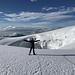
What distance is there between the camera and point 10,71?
25.1 ft

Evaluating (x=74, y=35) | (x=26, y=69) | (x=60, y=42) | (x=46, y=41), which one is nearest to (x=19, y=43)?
(x=46, y=41)

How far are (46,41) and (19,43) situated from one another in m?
7.92

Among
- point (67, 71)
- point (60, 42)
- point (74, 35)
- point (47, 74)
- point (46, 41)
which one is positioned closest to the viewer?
point (47, 74)

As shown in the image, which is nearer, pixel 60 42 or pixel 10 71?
pixel 10 71

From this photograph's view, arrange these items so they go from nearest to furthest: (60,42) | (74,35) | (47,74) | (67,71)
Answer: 1. (47,74)
2. (67,71)
3. (74,35)
4. (60,42)

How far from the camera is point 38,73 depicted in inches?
291

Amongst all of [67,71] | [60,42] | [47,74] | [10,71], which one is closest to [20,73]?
[10,71]

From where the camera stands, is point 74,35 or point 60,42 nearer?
point 74,35

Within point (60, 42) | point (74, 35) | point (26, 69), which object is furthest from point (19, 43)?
point (26, 69)

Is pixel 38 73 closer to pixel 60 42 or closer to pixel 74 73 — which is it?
pixel 74 73

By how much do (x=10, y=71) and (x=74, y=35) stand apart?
37.5m

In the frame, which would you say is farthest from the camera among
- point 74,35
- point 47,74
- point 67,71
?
point 74,35

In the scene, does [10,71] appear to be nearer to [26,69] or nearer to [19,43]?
[26,69]

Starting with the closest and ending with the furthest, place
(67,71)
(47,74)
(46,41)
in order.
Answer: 1. (47,74)
2. (67,71)
3. (46,41)
